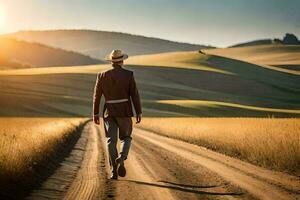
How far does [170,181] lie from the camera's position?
10195 mm

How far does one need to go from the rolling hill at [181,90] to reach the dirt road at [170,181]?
2331 inches

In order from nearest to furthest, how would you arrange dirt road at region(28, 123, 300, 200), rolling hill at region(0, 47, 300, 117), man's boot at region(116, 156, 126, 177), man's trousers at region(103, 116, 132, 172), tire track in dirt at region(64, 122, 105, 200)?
1. tire track in dirt at region(64, 122, 105, 200)
2. dirt road at region(28, 123, 300, 200)
3. man's boot at region(116, 156, 126, 177)
4. man's trousers at region(103, 116, 132, 172)
5. rolling hill at region(0, 47, 300, 117)

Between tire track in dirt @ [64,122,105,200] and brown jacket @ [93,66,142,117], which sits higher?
brown jacket @ [93,66,142,117]

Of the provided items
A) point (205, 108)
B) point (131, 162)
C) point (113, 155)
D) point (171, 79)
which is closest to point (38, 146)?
point (131, 162)

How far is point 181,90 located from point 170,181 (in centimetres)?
11058

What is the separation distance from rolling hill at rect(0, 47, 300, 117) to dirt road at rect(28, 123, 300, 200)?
5921 centimetres

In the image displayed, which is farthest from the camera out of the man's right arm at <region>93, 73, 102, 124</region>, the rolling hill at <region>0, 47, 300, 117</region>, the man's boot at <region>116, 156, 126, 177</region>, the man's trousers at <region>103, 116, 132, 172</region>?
the rolling hill at <region>0, 47, 300, 117</region>

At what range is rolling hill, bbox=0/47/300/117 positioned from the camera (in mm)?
84562

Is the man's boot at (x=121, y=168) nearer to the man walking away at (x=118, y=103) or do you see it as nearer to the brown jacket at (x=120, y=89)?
the man walking away at (x=118, y=103)

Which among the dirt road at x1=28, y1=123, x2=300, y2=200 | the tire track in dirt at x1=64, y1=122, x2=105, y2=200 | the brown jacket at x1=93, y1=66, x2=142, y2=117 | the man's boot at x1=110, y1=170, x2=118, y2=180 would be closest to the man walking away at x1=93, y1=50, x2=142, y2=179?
the brown jacket at x1=93, y1=66, x2=142, y2=117

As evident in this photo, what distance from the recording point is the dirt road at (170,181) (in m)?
8.48

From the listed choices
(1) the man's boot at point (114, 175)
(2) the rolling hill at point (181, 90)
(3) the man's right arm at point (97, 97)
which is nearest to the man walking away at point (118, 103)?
(3) the man's right arm at point (97, 97)

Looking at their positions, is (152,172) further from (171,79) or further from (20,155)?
(171,79)

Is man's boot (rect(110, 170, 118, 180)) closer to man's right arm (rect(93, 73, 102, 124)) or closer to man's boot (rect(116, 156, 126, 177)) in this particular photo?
man's boot (rect(116, 156, 126, 177))
